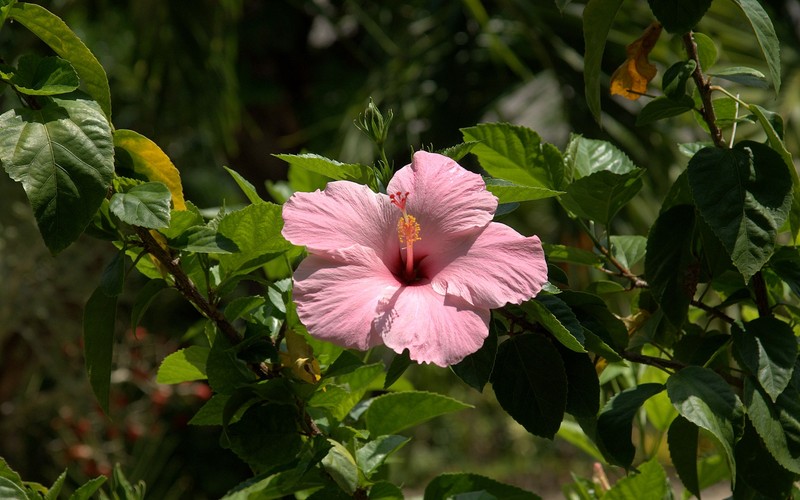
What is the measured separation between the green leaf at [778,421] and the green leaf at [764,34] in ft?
0.59

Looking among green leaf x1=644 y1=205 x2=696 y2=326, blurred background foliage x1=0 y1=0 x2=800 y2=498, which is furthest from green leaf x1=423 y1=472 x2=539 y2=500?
blurred background foliage x1=0 y1=0 x2=800 y2=498

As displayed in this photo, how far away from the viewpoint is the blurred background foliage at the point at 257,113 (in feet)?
8.45

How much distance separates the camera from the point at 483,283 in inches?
18.4

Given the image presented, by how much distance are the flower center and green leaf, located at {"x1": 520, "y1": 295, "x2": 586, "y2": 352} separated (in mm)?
66

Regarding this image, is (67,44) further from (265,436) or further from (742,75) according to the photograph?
(742,75)

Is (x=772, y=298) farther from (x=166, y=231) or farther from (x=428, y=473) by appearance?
(x=428, y=473)

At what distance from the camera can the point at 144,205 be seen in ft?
1.55

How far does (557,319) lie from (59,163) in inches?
10.4

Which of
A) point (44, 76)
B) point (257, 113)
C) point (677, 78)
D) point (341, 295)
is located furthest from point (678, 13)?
point (257, 113)

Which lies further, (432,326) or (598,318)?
(598,318)

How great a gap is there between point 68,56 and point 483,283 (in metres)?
0.27

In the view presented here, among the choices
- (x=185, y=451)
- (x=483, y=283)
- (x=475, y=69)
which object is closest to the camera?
(x=483, y=283)

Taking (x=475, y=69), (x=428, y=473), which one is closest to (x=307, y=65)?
(x=475, y=69)

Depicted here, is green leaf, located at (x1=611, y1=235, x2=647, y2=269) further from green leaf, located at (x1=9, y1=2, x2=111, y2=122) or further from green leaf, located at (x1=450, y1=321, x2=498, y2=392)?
green leaf, located at (x1=9, y1=2, x2=111, y2=122)
